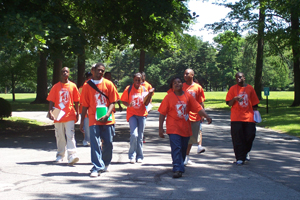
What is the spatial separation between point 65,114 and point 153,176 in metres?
2.27

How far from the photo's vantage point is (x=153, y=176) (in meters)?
6.02

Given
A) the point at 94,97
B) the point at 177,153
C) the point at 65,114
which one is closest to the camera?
the point at 177,153

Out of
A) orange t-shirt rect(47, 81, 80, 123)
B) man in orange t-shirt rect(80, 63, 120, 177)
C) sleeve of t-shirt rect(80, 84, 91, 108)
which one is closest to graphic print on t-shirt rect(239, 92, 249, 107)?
man in orange t-shirt rect(80, 63, 120, 177)

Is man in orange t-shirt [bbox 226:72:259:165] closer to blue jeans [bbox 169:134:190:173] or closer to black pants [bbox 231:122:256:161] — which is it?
black pants [bbox 231:122:256:161]

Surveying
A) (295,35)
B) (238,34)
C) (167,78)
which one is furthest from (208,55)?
(295,35)

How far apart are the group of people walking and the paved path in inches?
12.3

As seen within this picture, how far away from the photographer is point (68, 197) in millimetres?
4711

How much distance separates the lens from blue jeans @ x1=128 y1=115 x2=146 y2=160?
284 inches

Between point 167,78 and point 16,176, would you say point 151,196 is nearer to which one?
point 16,176

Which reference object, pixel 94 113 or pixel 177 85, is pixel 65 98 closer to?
pixel 94 113

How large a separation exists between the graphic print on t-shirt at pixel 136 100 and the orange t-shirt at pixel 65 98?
3.86 feet

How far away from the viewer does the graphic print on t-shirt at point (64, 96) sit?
7.08 metres

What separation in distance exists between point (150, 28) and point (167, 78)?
81517 mm

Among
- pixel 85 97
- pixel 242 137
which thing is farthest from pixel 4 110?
pixel 242 137
